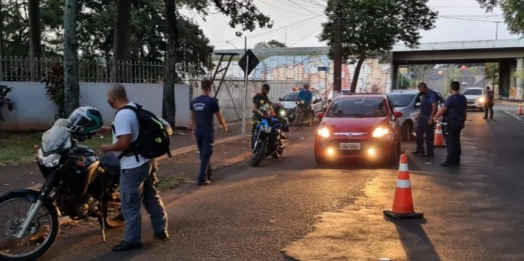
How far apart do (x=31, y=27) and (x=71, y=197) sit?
17.7 meters

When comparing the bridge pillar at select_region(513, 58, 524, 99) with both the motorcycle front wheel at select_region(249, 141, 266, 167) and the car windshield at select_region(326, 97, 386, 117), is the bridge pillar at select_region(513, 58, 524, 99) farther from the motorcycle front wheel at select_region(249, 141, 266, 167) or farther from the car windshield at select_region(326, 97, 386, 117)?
the motorcycle front wheel at select_region(249, 141, 266, 167)

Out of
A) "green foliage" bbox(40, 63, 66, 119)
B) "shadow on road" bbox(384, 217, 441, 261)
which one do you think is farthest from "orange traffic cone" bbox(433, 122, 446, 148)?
"green foliage" bbox(40, 63, 66, 119)

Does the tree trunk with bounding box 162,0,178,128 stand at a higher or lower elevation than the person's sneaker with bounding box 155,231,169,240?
higher

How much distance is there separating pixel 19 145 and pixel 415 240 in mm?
10715

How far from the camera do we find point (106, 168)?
6164mm

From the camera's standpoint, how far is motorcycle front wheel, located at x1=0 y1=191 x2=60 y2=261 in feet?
17.9

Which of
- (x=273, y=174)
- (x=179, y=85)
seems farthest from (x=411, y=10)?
(x=273, y=174)

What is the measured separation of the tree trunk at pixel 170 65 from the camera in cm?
1823

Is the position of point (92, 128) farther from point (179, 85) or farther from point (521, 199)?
point (179, 85)

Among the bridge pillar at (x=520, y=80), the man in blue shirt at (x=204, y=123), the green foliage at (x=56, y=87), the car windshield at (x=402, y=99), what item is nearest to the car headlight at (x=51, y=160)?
the man in blue shirt at (x=204, y=123)

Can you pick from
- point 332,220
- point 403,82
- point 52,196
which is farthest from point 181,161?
point 403,82

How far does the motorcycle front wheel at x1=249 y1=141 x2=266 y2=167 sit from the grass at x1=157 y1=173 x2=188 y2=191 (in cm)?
201

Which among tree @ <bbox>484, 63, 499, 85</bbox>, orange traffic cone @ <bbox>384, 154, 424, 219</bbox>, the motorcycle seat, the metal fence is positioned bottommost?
orange traffic cone @ <bbox>384, 154, 424, 219</bbox>

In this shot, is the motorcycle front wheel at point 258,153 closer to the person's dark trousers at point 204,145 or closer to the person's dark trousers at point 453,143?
the person's dark trousers at point 204,145
